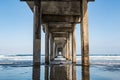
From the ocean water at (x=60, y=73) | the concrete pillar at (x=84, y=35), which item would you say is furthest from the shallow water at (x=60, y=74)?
the concrete pillar at (x=84, y=35)

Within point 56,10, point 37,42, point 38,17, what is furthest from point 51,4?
point 37,42

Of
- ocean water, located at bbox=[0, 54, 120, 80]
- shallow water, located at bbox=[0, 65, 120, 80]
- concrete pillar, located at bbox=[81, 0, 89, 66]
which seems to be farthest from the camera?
concrete pillar, located at bbox=[81, 0, 89, 66]

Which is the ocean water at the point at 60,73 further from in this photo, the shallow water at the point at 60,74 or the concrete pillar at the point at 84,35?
the concrete pillar at the point at 84,35

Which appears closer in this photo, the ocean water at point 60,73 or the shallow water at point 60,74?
the shallow water at point 60,74

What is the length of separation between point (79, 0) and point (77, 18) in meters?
9.17

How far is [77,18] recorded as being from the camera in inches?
1266

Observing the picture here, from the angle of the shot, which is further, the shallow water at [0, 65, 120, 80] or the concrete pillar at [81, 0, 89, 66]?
the concrete pillar at [81, 0, 89, 66]

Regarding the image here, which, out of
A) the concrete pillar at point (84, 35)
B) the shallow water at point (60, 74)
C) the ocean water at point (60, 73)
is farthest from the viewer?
the concrete pillar at point (84, 35)

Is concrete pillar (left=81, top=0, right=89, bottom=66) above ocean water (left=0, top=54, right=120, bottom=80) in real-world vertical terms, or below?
above

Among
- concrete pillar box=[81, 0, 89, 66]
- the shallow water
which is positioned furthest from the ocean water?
concrete pillar box=[81, 0, 89, 66]

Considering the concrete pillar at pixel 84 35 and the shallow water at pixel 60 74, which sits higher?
the concrete pillar at pixel 84 35

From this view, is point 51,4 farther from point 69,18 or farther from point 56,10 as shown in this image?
point 69,18

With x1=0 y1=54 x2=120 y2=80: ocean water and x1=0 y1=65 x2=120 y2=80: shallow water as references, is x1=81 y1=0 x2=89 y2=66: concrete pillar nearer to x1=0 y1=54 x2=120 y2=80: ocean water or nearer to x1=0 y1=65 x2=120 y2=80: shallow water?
x1=0 y1=54 x2=120 y2=80: ocean water

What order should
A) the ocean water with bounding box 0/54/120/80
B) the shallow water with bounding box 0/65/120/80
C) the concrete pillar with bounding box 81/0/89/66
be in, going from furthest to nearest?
1. the concrete pillar with bounding box 81/0/89/66
2. the ocean water with bounding box 0/54/120/80
3. the shallow water with bounding box 0/65/120/80
